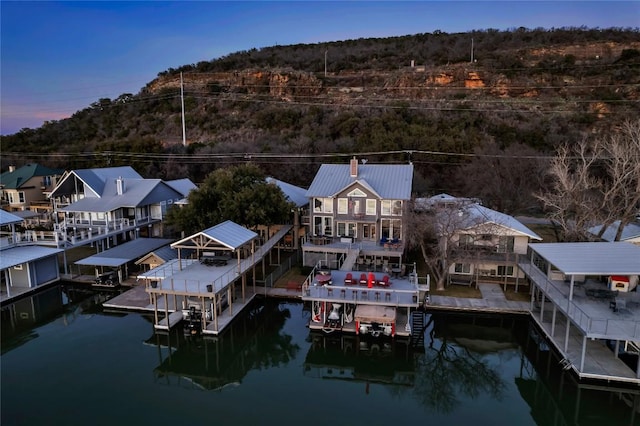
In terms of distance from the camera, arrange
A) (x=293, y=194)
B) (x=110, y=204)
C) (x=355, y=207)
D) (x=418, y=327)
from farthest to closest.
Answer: (x=293, y=194) < (x=110, y=204) < (x=355, y=207) < (x=418, y=327)

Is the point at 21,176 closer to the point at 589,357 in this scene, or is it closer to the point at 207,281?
the point at 207,281

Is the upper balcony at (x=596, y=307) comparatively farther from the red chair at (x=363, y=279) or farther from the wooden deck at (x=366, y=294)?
the red chair at (x=363, y=279)

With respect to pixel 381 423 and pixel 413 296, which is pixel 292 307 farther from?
Result: pixel 381 423

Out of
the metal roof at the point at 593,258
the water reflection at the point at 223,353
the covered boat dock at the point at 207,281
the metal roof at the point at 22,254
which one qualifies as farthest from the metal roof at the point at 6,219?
the metal roof at the point at 593,258

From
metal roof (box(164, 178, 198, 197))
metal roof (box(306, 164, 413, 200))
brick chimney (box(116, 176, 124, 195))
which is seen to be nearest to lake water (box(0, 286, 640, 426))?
metal roof (box(306, 164, 413, 200))

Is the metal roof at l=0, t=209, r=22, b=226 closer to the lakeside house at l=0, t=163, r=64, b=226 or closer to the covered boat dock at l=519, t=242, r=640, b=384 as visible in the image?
the lakeside house at l=0, t=163, r=64, b=226

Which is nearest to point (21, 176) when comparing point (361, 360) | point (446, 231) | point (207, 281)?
point (207, 281)
